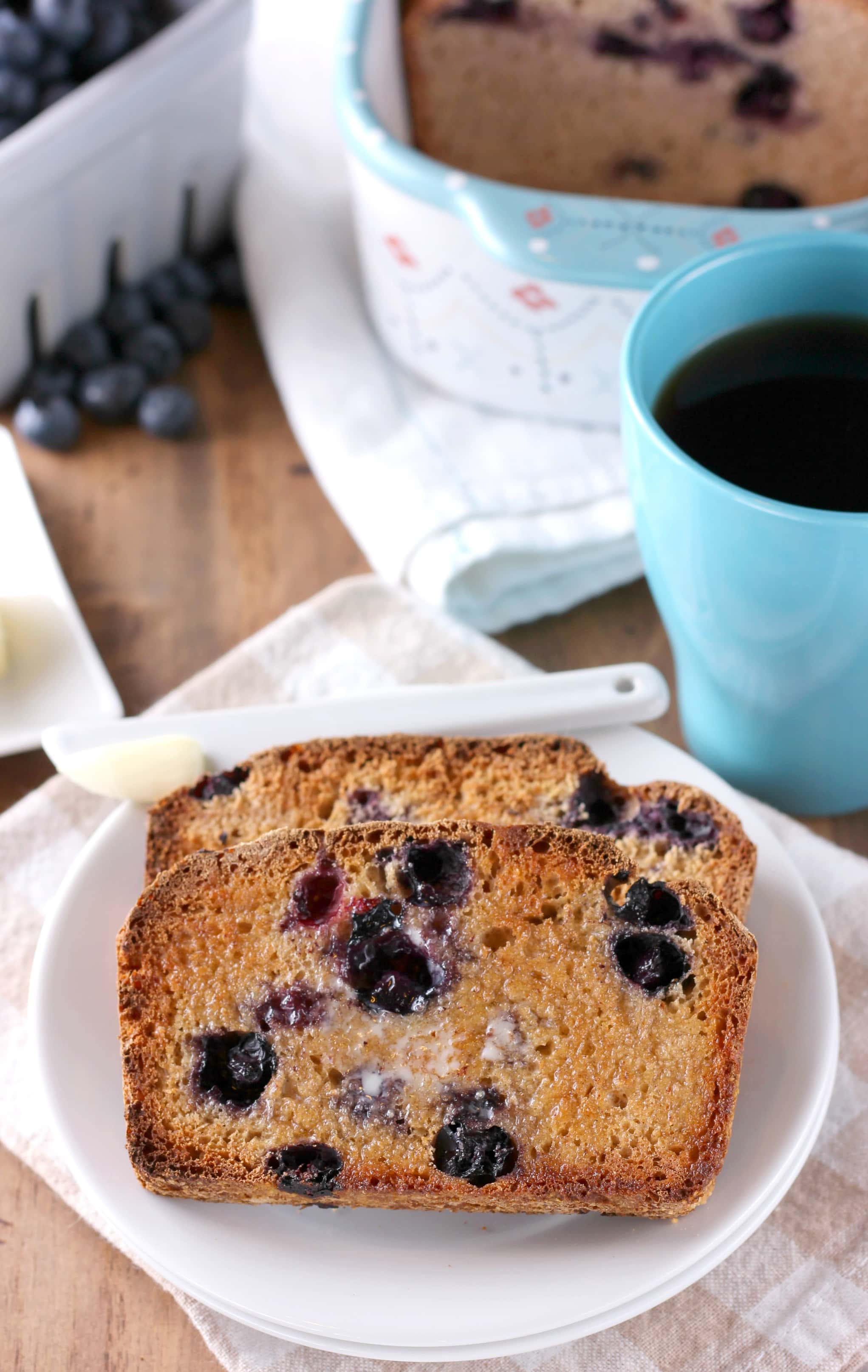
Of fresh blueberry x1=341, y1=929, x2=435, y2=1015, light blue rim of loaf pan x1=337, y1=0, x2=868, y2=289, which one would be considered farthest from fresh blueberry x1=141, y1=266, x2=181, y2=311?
fresh blueberry x1=341, y1=929, x2=435, y2=1015

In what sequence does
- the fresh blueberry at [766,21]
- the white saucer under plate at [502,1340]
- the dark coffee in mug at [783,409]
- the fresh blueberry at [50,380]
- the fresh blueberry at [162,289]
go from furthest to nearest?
1. the fresh blueberry at [162,289]
2. the fresh blueberry at [50,380]
3. the fresh blueberry at [766,21]
4. the dark coffee in mug at [783,409]
5. the white saucer under plate at [502,1340]

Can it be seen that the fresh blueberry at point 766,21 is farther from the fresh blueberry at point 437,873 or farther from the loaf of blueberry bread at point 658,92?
the fresh blueberry at point 437,873

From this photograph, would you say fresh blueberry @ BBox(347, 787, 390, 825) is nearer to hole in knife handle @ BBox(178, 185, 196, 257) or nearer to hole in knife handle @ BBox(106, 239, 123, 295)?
hole in knife handle @ BBox(106, 239, 123, 295)

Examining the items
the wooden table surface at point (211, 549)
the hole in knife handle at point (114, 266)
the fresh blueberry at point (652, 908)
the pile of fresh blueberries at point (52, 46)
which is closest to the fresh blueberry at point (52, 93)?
the pile of fresh blueberries at point (52, 46)

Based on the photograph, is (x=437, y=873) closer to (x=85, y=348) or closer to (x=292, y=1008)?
(x=292, y=1008)

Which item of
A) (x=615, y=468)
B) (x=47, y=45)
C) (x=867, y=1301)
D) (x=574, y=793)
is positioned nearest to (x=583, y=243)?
(x=615, y=468)

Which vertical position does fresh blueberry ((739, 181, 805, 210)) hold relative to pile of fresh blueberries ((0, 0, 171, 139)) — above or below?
below

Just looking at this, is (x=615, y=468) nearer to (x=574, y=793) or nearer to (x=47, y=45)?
(x=574, y=793)
